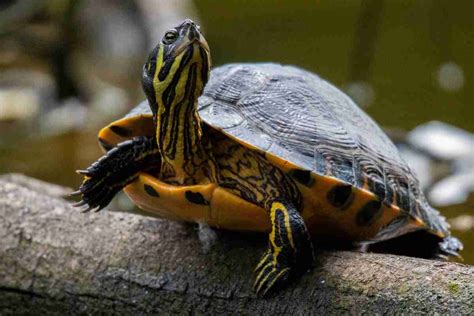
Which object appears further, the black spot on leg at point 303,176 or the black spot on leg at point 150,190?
the black spot on leg at point 150,190

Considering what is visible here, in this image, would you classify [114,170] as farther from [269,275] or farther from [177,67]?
[269,275]

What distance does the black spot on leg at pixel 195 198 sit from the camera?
6.06 feet

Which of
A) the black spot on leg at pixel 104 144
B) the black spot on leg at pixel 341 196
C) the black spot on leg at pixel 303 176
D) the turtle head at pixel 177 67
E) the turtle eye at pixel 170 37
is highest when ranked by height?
the turtle eye at pixel 170 37

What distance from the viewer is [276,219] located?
5.64ft

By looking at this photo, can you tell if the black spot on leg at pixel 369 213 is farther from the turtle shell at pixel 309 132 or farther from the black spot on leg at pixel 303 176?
the black spot on leg at pixel 303 176

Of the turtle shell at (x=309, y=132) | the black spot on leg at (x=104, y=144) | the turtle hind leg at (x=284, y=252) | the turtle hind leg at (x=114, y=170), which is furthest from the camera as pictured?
the black spot on leg at (x=104, y=144)

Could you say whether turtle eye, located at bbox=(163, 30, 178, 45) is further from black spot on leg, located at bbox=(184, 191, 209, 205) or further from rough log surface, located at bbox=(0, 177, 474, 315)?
rough log surface, located at bbox=(0, 177, 474, 315)

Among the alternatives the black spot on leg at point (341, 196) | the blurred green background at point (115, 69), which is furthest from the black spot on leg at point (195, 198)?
the blurred green background at point (115, 69)

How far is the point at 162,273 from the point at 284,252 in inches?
15.6

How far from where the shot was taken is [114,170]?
1.92 meters

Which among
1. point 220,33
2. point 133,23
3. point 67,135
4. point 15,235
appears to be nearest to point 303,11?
point 220,33

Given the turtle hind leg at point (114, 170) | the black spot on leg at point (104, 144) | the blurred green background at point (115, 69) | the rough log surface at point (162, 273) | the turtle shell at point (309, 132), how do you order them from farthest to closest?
the blurred green background at point (115, 69)
the black spot on leg at point (104, 144)
the turtle hind leg at point (114, 170)
the turtle shell at point (309, 132)
the rough log surface at point (162, 273)

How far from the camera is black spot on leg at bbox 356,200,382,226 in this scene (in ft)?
6.06

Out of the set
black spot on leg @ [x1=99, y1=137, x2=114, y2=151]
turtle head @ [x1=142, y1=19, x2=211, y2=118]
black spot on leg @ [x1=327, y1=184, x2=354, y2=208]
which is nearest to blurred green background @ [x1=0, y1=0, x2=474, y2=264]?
black spot on leg @ [x1=327, y1=184, x2=354, y2=208]
